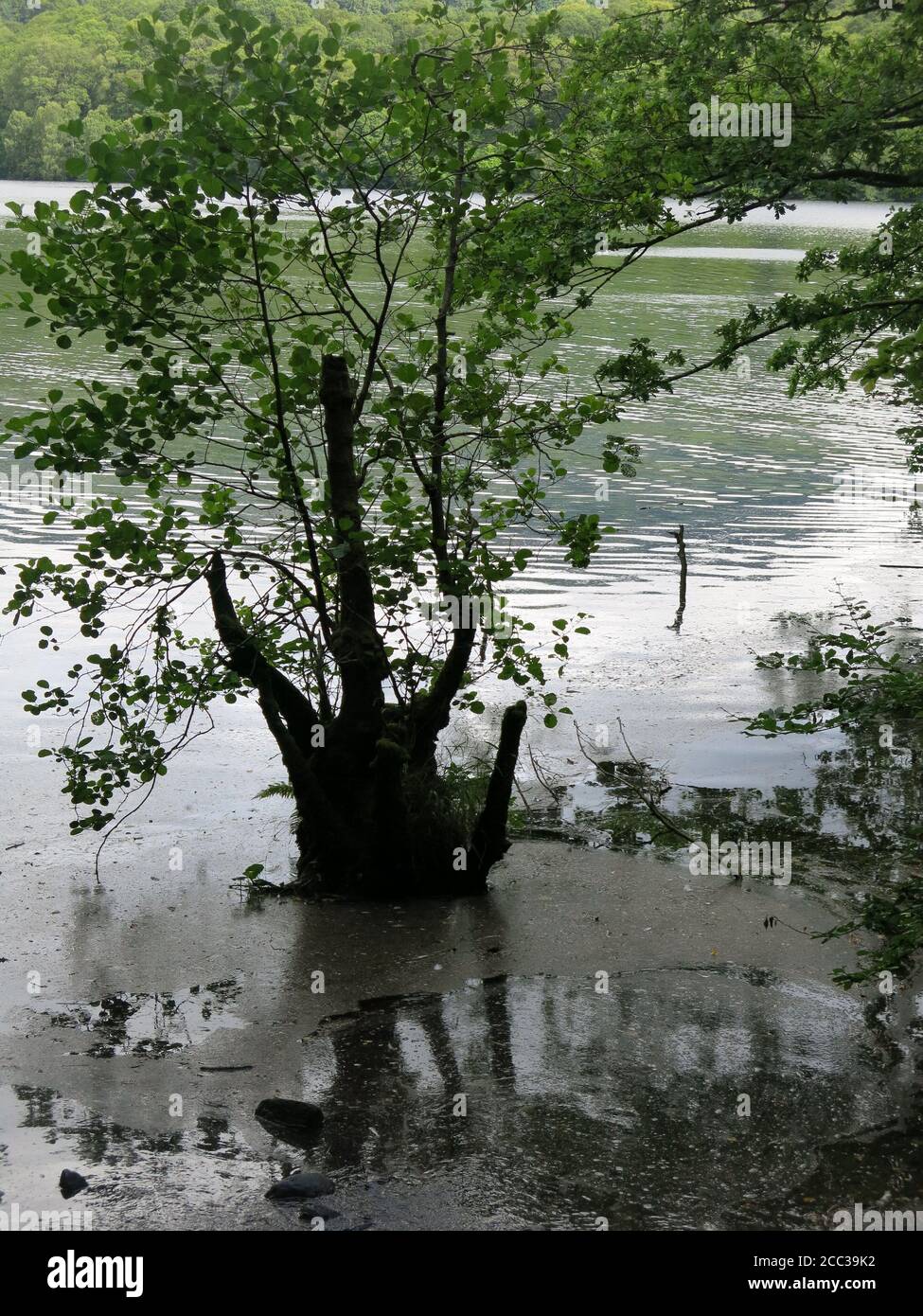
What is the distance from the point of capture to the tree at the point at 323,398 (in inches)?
Answer: 293

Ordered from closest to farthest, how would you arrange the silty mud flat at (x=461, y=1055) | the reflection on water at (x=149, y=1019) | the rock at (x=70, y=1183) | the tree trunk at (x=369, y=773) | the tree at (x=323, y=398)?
the rock at (x=70, y=1183) → the silty mud flat at (x=461, y=1055) → the reflection on water at (x=149, y=1019) → the tree at (x=323, y=398) → the tree trunk at (x=369, y=773)

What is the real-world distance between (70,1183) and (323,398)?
184 inches

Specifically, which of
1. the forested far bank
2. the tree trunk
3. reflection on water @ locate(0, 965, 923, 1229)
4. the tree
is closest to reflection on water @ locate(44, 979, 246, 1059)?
reflection on water @ locate(0, 965, 923, 1229)

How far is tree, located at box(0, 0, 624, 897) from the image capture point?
24.4 feet

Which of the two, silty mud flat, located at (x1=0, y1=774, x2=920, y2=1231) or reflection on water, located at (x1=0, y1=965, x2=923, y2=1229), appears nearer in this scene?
reflection on water, located at (x1=0, y1=965, x2=923, y2=1229)

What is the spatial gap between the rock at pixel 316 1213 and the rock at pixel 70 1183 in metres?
0.90

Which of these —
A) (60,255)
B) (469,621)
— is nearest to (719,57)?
(469,621)

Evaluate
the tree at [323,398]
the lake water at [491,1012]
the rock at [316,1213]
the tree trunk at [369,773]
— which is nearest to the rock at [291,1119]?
the lake water at [491,1012]

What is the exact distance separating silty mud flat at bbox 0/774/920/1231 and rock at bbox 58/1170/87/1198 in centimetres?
5

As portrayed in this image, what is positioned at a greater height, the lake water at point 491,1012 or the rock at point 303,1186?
the rock at point 303,1186

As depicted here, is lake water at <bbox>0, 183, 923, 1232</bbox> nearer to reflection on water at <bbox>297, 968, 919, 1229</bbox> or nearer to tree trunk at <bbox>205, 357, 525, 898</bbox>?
reflection on water at <bbox>297, 968, 919, 1229</bbox>

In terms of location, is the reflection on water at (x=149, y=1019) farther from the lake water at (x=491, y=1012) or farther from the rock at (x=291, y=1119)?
the rock at (x=291, y=1119)

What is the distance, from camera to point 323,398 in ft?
27.0

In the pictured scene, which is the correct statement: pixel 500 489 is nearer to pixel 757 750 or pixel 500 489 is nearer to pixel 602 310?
pixel 757 750
